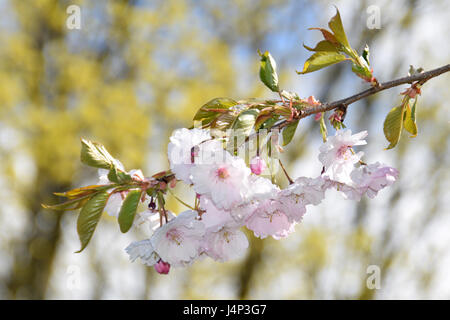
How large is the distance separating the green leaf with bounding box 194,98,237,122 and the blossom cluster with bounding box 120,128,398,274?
0.05m

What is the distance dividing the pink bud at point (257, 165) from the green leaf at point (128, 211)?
0.67ft

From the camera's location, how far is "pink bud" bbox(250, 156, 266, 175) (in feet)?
2.61

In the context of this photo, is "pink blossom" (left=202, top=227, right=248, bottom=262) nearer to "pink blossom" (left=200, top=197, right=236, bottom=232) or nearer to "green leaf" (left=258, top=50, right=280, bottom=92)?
"pink blossom" (left=200, top=197, right=236, bottom=232)

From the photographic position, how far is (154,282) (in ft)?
21.0

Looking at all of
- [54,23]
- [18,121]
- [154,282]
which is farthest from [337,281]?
[54,23]

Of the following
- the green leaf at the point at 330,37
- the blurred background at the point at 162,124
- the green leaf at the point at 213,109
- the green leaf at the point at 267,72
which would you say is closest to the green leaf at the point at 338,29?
the green leaf at the point at 330,37

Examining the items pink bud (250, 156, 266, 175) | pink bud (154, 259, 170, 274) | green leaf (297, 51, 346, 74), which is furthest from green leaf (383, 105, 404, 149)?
pink bud (154, 259, 170, 274)

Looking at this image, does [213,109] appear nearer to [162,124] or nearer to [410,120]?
[410,120]

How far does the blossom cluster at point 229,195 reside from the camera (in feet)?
2.50

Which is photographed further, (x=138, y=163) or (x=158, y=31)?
(x=158, y=31)

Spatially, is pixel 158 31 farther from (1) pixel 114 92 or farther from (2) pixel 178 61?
(1) pixel 114 92

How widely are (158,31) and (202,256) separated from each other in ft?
16.7

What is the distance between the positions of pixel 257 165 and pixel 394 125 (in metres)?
0.34

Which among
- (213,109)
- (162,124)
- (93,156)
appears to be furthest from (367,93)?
(162,124)
